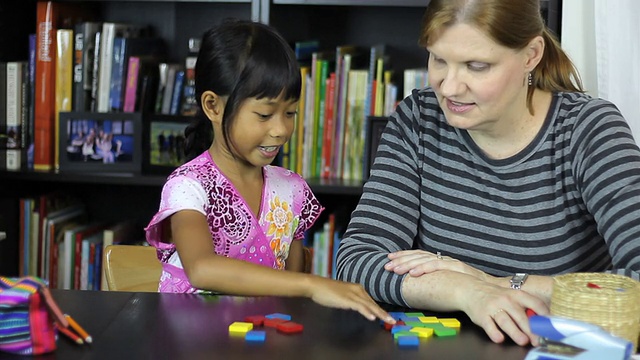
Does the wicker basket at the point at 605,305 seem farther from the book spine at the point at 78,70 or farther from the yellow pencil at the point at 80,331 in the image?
the book spine at the point at 78,70

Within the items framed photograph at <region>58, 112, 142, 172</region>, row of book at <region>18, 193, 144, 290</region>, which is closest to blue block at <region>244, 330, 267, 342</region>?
framed photograph at <region>58, 112, 142, 172</region>

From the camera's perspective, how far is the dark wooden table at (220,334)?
1144 mm

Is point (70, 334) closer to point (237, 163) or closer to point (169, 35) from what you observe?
point (237, 163)

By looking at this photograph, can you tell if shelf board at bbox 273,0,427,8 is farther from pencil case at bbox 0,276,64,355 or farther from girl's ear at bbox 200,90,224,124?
pencil case at bbox 0,276,64,355

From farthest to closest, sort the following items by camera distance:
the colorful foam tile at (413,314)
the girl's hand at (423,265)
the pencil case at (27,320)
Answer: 1. the girl's hand at (423,265)
2. the colorful foam tile at (413,314)
3. the pencil case at (27,320)

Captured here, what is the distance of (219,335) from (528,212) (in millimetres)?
649

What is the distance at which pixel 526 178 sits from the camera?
163 cm

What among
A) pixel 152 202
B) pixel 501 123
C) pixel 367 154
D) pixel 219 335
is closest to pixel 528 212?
pixel 501 123

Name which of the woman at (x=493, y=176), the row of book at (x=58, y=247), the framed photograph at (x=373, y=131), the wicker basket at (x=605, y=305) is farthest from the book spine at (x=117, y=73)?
the wicker basket at (x=605, y=305)

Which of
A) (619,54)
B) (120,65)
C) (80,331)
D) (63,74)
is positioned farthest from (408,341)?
(63,74)

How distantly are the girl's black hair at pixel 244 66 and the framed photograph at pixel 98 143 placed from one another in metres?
0.94

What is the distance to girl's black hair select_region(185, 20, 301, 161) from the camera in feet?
5.89

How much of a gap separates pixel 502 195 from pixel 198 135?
71 centimetres

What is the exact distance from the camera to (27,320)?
1129mm
